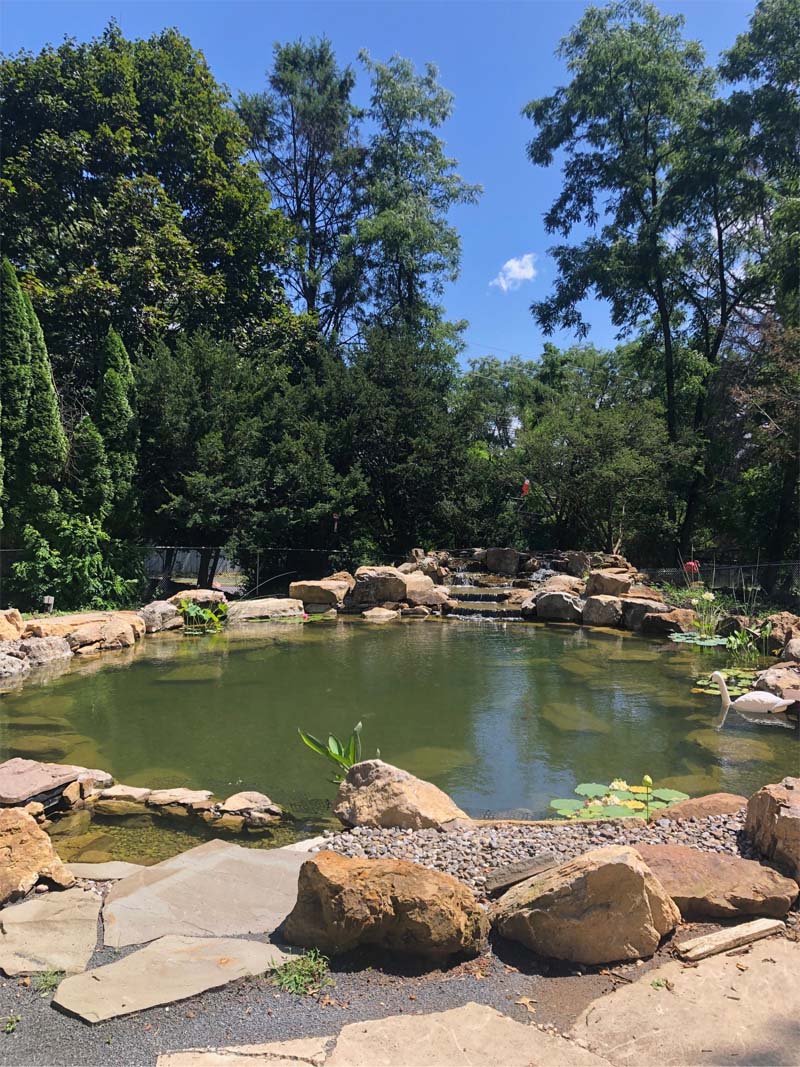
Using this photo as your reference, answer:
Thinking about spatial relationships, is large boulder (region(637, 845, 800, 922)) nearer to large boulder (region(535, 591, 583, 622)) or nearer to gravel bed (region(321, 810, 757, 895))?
gravel bed (region(321, 810, 757, 895))

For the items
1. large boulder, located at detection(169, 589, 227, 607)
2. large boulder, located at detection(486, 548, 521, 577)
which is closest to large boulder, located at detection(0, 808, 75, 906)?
large boulder, located at detection(169, 589, 227, 607)

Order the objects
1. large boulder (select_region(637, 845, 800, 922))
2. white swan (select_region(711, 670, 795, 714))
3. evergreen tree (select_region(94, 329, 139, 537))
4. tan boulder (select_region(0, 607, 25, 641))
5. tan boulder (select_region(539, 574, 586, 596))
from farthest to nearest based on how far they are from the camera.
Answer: tan boulder (select_region(539, 574, 586, 596)), evergreen tree (select_region(94, 329, 139, 537)), tan boulder (select_region(0, 607, 25, 641)), white swan (select_region(711, 670, 795, 714)), large boulder (select_region(637, 845, 800, 922))

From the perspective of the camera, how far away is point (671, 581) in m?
15.2

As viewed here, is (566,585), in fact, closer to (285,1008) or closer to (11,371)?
(11,371)

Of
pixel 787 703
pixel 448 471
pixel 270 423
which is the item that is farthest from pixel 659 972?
pixel 448 471

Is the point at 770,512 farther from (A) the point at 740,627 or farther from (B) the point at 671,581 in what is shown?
(A) the point at 740,627

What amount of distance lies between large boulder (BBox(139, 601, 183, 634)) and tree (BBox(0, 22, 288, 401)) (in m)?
5.40

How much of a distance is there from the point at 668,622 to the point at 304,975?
977 centimetres

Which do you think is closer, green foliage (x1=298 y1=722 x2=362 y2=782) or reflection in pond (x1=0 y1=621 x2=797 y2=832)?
green foliage (x1=298 y1=722 x2=362 y2=782)

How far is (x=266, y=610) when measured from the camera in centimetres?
1310

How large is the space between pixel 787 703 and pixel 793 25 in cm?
1681

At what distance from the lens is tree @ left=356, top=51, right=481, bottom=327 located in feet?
74.8

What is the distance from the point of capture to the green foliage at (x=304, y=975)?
7.59 feet

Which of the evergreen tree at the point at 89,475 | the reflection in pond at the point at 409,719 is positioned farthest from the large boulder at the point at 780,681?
the evergreen tree at the point at 89,475
